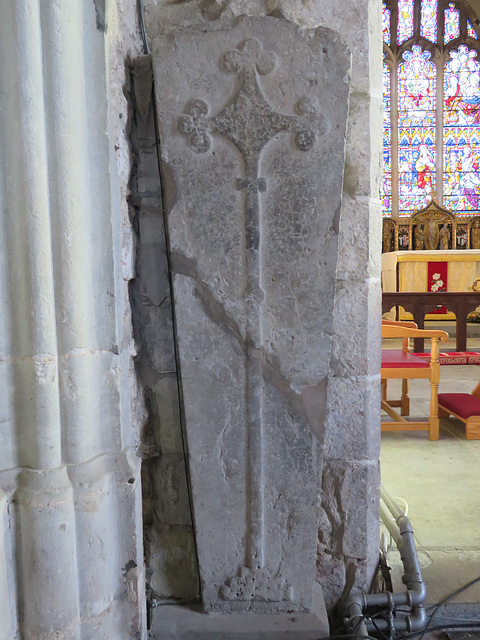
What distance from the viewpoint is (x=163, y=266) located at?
4.45ft

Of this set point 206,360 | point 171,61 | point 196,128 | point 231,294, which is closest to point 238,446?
point 206,360

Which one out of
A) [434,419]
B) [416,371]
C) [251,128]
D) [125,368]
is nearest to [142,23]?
[251,128]

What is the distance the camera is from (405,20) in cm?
1091

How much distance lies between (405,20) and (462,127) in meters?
2.64

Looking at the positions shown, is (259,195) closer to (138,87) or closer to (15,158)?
(138,87)

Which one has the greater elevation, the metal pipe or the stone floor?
the metal pipe

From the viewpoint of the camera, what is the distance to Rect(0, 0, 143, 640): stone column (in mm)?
1052

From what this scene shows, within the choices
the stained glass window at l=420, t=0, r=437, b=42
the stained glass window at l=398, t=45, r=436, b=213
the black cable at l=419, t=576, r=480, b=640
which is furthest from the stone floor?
the stained glass window at l=420, t=0, r=437, b=42

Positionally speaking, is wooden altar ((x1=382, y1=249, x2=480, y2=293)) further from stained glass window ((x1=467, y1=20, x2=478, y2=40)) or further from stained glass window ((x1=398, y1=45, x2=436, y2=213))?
stained glass window ((x1=467, y1=20, x2=478, y2=40))

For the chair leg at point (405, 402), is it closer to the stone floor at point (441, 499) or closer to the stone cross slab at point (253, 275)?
the stone floor at point (441, 499)

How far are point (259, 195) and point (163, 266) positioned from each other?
1.07 feet

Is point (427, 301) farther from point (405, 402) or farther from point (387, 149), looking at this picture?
point (387, 149)

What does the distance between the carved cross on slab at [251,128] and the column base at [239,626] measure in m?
0.70

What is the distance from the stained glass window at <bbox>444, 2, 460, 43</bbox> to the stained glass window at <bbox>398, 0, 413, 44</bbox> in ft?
2.46
